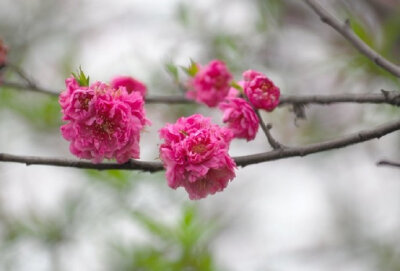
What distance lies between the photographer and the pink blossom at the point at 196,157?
782 millimetres

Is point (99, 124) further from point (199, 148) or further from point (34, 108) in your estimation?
point (34, 108)

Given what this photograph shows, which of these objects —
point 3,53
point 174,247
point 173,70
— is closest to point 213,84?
point 173,70

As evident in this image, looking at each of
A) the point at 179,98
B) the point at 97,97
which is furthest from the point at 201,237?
the point at 97,97

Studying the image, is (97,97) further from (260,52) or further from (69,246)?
(260,52)

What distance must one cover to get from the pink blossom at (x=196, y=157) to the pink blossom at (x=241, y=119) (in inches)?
4.0

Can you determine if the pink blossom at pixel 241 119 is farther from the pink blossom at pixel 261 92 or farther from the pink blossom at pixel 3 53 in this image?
the pink blossom at pixel 3 53

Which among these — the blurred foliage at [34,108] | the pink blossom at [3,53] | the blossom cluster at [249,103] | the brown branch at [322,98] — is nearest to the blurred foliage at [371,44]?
the brown branch at [322,98]

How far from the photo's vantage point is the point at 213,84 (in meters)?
1.11

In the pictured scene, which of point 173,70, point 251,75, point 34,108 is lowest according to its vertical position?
point 251,75

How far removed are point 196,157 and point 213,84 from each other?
0.36m

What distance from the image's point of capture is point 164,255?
153cm

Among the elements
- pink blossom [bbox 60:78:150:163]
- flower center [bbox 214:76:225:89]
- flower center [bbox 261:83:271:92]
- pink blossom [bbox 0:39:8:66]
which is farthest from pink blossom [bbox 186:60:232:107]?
pink blossom [bbox 0:39:8:66]

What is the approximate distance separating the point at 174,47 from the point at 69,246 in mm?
771

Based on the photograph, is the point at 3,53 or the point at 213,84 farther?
the point at 3,53
